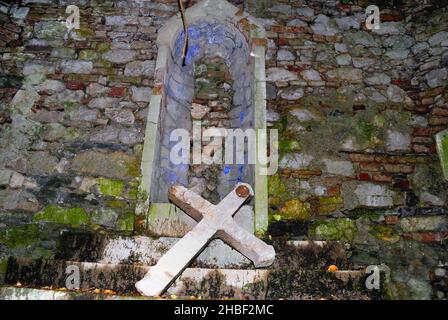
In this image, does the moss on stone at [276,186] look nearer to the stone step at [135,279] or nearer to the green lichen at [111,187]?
the stone step at [135,279]

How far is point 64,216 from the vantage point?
2.87m

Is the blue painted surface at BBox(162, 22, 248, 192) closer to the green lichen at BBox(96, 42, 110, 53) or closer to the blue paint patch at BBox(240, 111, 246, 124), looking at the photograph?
the blue paint patch at BBox(240, 111, 246, 124)

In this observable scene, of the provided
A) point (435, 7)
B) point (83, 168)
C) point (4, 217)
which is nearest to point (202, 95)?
point (83, 168)

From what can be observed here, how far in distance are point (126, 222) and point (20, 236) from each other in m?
0.73

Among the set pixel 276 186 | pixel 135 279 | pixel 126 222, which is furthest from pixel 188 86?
pixel 135 279

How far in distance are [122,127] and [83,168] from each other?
0.46 meters

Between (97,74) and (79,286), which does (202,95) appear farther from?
(79,286)

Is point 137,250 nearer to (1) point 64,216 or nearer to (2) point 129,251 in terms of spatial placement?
(2) point 129,251

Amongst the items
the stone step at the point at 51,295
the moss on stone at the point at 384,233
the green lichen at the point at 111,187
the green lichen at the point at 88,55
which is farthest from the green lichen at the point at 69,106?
the moss on stone at the point at 384,233

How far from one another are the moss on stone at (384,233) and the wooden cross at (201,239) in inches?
33.9

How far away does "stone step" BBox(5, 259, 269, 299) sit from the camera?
2.35 metres

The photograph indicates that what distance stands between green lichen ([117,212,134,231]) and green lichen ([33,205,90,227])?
0.23 meters

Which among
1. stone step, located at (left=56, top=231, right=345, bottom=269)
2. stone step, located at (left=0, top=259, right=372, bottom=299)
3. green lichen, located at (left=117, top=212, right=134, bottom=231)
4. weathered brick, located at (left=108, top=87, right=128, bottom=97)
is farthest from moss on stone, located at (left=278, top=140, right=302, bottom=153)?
weathered brick, located at (left=108, top=87, right=128, bottom=97)

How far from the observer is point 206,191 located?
11.3 feet
